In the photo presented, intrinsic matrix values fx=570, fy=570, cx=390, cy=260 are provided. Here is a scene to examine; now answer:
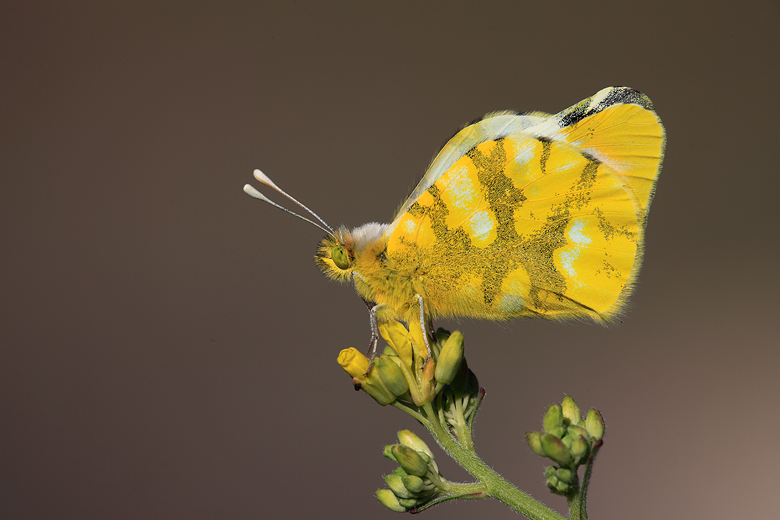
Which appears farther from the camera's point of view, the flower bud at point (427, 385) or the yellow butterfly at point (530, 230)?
the yellow butterfly at point (530, 230)

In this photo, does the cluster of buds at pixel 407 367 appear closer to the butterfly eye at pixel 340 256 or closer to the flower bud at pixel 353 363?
the flower bud at pixel 353 363

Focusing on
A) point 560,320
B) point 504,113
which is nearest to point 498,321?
point 560,320

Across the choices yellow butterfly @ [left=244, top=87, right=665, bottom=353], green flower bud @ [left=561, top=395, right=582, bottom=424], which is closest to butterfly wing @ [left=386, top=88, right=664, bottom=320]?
yellow butterfly @ [left=244, top=87, right=665, bottom=353]

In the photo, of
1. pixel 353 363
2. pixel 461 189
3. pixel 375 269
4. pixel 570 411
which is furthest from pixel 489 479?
pixel 461 189

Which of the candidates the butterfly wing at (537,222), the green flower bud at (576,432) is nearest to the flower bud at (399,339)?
the butterfly wing at (537,222)

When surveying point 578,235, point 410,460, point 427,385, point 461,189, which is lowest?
point 410,460

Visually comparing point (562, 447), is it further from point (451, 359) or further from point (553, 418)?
point (451, 359)

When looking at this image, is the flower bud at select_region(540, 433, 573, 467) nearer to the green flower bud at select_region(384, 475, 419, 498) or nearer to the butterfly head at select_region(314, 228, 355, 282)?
the green flower bud at select_region(384, 475, 419, 498)
